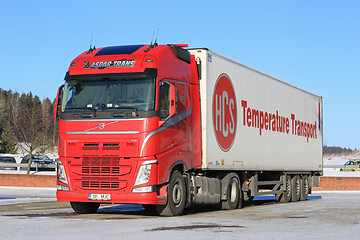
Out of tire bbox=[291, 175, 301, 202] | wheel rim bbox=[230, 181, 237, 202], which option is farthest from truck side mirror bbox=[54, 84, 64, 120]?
tire bbox=[291, 175, 301, 202]

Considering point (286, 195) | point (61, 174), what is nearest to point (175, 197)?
point (61, 174)

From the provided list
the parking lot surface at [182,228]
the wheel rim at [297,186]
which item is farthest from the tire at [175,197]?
the wheel rim at [297,186]

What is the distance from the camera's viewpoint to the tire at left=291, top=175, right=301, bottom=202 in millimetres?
24234

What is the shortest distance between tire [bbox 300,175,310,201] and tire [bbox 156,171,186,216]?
11211 millimetres

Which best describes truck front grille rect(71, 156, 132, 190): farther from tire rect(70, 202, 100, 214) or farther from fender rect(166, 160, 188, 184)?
tire rect(70, 202, 100, 214)

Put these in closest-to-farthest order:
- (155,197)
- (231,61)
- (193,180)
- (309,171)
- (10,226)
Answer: (10,226), (155,197), (193,180), (231,61), (309,171)

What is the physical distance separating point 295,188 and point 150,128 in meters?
12.3

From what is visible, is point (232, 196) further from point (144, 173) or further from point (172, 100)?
point (172, 100)

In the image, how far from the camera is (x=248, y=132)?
19.4 meters

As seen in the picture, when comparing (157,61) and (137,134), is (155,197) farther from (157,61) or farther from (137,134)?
(157,61)

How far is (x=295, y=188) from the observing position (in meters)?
24.6

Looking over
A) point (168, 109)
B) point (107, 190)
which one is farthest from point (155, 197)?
point (168, 109)

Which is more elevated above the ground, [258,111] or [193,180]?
[258,111]

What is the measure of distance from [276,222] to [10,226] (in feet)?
17.7
